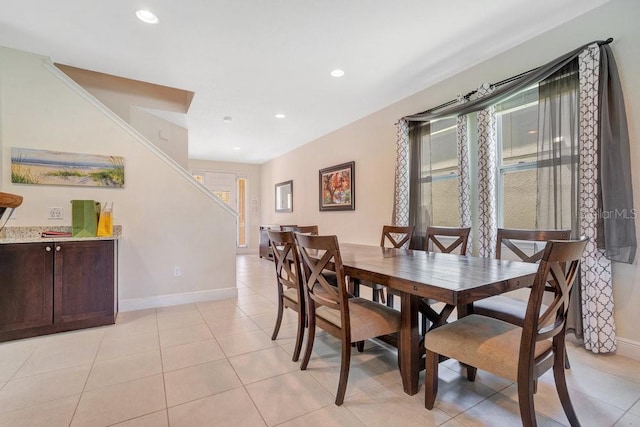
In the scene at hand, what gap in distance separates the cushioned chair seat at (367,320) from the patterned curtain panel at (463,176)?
1.67 m

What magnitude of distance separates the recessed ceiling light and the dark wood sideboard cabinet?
2.02 m

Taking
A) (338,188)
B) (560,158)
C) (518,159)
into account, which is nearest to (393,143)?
(338,188)

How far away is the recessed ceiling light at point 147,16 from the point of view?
2316 mm

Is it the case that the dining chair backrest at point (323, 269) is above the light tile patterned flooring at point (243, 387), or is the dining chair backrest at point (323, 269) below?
above

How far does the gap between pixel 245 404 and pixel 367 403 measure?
69 centimetres

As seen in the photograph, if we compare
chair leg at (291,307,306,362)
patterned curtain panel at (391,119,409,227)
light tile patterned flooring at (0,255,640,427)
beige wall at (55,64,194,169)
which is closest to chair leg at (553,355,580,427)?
light tile patterned flooring at (0,255,640,427)

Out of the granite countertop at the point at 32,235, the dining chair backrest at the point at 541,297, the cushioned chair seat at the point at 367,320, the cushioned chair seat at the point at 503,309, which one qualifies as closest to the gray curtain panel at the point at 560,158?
the cushioned chair seat at the point at 503,309

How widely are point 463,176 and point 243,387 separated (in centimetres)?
280

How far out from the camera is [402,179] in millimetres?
3713

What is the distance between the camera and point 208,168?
7.90 m

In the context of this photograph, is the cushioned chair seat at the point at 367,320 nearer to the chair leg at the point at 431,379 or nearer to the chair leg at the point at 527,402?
the chair leg at the point at 431,379

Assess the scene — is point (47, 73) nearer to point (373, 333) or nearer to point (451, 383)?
point (373, 333)

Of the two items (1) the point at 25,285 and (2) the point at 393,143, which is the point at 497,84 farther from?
(1) the point at 25,285

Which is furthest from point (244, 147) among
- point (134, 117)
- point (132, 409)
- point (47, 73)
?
point (132, 409)
